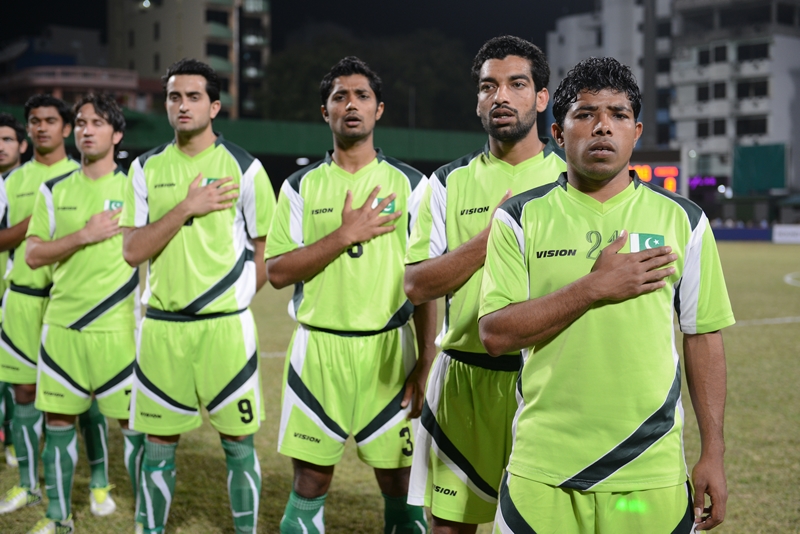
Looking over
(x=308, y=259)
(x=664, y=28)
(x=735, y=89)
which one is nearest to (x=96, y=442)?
(x=308, y=259)

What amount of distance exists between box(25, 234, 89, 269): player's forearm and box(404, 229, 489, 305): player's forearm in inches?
91.9

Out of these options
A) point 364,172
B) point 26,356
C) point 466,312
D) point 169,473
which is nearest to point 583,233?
point 466,312

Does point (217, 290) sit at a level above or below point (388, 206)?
below

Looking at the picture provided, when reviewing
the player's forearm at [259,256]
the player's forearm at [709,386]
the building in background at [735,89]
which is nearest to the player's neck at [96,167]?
the player's forearm at [259,256]

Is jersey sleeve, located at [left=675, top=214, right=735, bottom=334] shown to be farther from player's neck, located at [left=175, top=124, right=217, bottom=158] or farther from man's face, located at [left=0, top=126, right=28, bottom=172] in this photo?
man's face, located at [left=0, top=126, right=28, bottom=172]

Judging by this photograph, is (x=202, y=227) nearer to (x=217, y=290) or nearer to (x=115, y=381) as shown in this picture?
(x=217, y=290)

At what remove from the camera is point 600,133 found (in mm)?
2520

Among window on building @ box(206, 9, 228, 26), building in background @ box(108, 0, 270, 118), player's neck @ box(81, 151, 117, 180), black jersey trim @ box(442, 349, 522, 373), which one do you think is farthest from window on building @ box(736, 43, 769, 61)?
black jersey trim @ box(442, 349, 522, 373)

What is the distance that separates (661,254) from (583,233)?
9.4 inches

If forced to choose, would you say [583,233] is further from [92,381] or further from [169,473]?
[92,381]

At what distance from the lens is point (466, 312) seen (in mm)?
3383

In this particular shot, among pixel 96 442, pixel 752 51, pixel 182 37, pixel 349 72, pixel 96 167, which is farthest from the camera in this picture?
pixel 182 37

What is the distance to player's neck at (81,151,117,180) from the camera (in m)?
5.07

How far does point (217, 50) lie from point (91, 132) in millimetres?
63207
